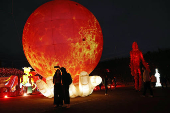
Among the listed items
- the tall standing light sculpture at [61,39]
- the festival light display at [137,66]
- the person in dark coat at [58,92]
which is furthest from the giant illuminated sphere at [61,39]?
the festival light display at [137,66]

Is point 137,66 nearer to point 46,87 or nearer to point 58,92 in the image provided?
point 46,87

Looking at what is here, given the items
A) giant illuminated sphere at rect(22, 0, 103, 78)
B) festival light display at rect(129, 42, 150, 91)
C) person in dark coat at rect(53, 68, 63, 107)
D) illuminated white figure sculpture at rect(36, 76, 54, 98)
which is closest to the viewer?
person in dark coat at rect(53, 68, 63, 107)

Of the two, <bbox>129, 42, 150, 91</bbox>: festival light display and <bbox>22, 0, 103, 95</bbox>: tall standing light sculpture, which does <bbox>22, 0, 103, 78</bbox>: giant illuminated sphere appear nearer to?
<bbox>22, 0, 103, 95</bbox>: tall standing light sculpture

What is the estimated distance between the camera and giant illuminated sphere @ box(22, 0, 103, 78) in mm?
9383

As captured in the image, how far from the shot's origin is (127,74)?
1052 inches

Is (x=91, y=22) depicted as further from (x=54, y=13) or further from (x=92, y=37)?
(x=54, y=13)

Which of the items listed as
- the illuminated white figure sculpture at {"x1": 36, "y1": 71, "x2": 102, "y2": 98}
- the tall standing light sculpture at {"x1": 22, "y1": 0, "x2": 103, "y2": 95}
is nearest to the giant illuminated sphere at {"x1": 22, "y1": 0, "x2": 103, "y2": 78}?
the tall standing light sculpture at {"x1": 22, "y1": 0, "x2": 103, "y2": 95}

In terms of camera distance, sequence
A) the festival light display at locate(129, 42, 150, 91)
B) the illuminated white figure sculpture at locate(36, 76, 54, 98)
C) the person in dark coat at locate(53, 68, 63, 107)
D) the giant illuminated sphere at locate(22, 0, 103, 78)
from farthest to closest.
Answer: the festival light display at locate(129, 42, 150, 91) < the illuminated white figure sculpture at locate(36, 76, 54, 98) < the giant illuminated sphere at locate(22, 0, 103, 78) < the person in dark coat at locate(53, 68, 63, 107)

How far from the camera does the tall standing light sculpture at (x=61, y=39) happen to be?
9383mm

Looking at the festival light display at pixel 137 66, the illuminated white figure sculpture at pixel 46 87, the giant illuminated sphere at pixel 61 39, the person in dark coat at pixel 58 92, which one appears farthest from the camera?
the festival light display at pixel 137 66

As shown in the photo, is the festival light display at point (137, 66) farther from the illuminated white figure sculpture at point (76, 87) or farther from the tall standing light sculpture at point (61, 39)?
the illuminated white figure sculpture at point (76, 87)

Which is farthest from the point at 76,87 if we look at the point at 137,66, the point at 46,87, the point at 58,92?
the point at 137,66

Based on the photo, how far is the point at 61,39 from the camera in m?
9.33

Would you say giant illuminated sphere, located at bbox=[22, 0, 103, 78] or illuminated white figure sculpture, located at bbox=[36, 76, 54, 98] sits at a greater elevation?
giant illuminated sphere, located at bbox=[22, 0, 103, 78]
